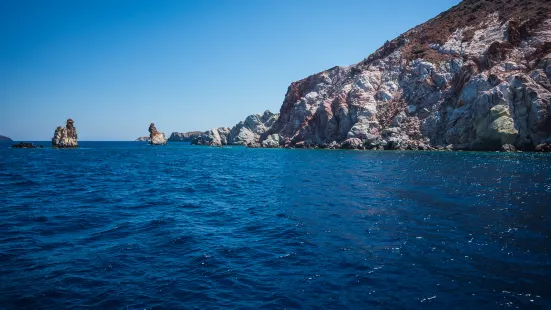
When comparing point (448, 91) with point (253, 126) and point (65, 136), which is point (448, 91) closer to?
point (253, 126)

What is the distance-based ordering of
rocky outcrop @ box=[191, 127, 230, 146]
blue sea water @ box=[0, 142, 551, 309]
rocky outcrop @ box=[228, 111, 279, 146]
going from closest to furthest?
blue sea water @ box=[0, 142, 551, 309] < rocky outcrop @ box=[228, 111, 279, 146] < rocky outcrop @ box=[191, 127, 230, 146]

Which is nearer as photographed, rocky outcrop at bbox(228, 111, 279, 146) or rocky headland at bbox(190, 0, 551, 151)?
rocky headland at bbox(190, 0, 551, 151)

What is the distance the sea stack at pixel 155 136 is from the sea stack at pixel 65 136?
185ft

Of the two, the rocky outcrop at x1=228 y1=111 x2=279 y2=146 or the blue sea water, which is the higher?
the rocky outcrop at x1=228 y1=111 x2=279 y2=146

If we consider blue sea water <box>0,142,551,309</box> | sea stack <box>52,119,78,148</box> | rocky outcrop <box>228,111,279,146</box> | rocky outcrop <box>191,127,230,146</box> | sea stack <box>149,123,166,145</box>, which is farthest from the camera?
sea stack <box>149,123,166,145</box>

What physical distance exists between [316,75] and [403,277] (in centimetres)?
12086

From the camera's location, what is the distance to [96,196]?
22.9 m

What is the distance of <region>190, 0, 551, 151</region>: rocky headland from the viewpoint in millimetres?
59781

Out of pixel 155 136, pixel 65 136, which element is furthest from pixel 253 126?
pixel 65 136

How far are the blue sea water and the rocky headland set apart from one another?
47.7m

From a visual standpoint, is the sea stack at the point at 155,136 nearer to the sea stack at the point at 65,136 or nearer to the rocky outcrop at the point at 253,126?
the rocky outcrop at the point at 253,126

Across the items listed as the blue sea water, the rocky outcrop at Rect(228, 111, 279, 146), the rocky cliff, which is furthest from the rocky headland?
the blue sea water

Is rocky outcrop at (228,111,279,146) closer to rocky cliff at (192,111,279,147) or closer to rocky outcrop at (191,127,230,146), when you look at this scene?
rocky cliff at (192,111,279,147)

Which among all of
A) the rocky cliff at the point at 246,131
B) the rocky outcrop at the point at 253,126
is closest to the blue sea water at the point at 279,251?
the rocky cliff at the point at 246,131
